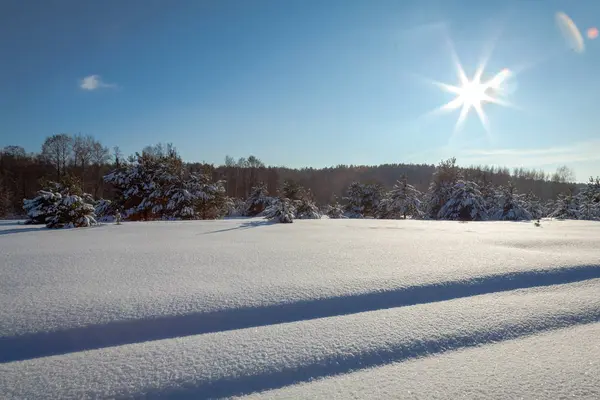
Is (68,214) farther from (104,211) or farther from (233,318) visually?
(104,211)

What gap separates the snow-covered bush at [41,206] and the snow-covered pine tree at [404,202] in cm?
2477

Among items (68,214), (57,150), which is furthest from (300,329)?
(57,150)

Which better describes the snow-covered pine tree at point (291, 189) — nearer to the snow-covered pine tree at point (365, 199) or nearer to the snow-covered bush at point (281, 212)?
the snow-covered pine tree at point (365, 199)

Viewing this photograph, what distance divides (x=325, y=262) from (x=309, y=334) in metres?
2.11

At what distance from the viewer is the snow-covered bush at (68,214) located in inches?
377

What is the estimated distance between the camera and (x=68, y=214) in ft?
31.9

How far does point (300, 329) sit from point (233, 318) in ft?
2.16

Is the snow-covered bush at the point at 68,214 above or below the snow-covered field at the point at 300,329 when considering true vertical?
above

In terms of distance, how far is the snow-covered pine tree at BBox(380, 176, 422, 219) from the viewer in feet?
90.2

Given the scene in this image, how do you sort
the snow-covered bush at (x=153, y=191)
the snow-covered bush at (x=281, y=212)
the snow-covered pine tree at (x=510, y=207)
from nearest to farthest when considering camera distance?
the snow-covered bush at (x=281, y=212) → the snow-covered bush at (x=153, y=191) → the snow-covered pine tree at (x=510, y=207)

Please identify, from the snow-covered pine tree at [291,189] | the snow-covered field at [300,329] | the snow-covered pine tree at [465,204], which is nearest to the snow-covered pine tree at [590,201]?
the snow-covered pine tree at [465,204]

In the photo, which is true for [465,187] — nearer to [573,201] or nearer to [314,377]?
[573,201]

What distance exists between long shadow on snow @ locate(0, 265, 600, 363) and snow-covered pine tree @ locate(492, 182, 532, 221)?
22522 mm

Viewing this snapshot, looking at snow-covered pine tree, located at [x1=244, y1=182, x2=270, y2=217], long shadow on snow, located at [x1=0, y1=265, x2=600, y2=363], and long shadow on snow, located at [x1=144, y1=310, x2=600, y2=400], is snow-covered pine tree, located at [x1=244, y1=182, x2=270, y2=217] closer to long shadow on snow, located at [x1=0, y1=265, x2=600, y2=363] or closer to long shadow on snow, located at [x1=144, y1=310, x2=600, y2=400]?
long shadow on snow, located at [x1=0, y1=265, x2=600, y2=363]
